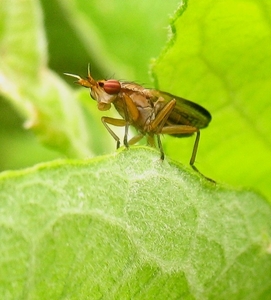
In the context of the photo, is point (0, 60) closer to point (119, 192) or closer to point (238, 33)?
point (238, 33)

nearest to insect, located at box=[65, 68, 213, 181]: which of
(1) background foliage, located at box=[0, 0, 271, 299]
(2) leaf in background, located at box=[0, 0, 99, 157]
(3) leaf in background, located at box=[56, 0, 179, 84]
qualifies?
(1) background foliage, located at box=[0, 0, 271, 299]

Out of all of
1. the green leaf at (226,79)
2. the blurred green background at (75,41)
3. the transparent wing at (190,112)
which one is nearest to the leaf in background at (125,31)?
the blurred green background at (75,41)

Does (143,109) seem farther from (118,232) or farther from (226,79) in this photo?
(118,232)

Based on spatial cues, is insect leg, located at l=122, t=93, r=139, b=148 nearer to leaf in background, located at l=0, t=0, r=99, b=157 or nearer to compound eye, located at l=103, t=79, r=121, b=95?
compound eye, located at l=103, t=79, r=121, b=95

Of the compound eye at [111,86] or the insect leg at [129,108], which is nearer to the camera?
the compound eye at [111,86]

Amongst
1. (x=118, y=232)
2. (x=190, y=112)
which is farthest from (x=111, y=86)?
(x=118, y=232)

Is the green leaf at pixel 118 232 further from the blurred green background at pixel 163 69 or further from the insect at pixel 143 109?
the insect at pixel 143 109

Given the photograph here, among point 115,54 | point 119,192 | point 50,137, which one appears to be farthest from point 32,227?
point 115,54

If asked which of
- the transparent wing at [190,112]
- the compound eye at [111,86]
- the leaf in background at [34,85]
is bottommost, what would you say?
the leaf in background at [34,85]
